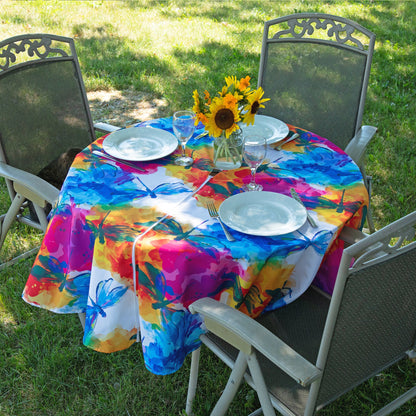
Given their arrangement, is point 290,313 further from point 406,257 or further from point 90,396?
point 90,396

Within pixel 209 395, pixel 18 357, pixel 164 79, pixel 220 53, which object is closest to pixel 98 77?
pixel 164 79

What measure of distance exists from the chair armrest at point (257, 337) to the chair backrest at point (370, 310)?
0.06 meters

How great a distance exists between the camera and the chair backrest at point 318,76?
8.62 feet

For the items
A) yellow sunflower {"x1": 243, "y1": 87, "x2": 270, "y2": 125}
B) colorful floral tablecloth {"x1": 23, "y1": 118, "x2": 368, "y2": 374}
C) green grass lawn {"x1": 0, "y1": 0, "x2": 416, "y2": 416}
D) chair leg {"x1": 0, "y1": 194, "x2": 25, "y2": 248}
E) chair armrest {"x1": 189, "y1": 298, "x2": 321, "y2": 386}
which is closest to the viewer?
chair armrest {"x1": 189, "y1": 298, "x2": 321, "y2": 386}

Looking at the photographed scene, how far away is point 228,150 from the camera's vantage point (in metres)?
2.00

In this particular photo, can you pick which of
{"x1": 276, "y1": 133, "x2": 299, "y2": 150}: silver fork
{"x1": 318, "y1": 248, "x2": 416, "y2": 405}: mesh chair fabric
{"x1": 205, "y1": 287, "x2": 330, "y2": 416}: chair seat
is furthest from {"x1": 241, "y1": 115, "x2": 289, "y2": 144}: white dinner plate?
{"x1": 318, "y1": 248, "x2": 416, "y2": 405}: mesh chair fabric

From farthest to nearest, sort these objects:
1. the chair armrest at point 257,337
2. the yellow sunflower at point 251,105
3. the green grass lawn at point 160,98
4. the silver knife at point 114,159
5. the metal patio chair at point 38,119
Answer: the metal patio chair at point 38,119, the green grass lawn at point 160,98, the silver knife at point 114,159, the yellow sunflower at point 251,105, the chair armrest at point 257,337

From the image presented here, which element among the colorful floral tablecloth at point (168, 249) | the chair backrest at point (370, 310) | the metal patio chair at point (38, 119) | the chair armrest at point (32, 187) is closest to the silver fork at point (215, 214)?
the colorful floral tablecloth at point (168, 249)

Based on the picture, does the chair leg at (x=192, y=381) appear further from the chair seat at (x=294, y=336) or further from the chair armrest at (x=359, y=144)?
the chair armrest at (x=359, y=144)

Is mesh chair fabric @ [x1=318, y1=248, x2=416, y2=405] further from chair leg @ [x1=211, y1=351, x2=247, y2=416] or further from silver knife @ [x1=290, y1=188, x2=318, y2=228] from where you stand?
silver knife @ [x1=290, y1=188, x2=318, y2=228]

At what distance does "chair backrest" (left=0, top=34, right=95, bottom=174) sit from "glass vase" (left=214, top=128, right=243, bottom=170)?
3.65 feet

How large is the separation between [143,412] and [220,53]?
4.56 m

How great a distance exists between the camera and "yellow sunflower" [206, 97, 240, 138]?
1.83m

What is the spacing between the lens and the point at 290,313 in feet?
6.10
